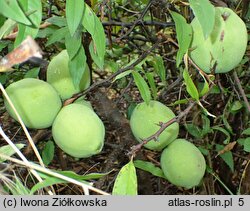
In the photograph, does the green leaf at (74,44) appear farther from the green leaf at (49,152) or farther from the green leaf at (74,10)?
the green leaf at (49,152)

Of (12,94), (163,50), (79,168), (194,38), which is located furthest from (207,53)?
(79,168)

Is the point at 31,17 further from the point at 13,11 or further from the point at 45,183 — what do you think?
the point at 45,183

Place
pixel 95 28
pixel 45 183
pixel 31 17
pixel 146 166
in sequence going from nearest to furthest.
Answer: pixel 45 183, pixel 31 17, pixel 95 28, pixel 146 166

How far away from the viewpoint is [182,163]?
1393mm

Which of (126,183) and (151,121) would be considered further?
(151,121)

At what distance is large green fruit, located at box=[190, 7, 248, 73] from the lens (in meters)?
1.04

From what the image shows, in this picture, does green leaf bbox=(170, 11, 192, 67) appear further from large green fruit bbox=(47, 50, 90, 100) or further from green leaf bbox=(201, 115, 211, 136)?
green leaf bbox=(201, 115, 211, 136)

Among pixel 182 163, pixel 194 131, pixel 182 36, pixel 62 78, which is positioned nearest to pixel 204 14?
pixel 182 36

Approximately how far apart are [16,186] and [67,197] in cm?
9

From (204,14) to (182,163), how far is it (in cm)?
65

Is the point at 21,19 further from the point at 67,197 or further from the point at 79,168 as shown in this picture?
the point at 79,168

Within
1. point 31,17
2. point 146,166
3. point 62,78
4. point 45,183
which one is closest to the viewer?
point 45,183

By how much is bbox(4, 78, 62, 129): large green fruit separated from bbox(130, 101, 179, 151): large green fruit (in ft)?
0.98

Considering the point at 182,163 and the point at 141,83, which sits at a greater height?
the point at 141,83
